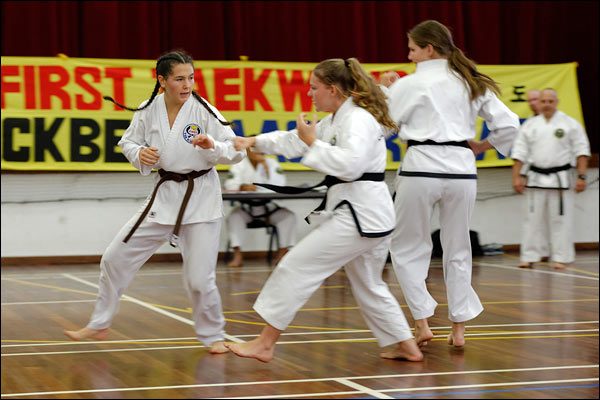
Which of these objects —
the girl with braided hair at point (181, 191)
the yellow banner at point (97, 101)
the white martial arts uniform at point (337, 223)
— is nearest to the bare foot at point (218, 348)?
the girl with braided hair at point (181, 191)

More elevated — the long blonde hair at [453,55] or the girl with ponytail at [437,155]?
the long blonde hair at [453,55]

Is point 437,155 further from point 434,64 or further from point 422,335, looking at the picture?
point 422,335

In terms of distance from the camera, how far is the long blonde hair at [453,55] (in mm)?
4844

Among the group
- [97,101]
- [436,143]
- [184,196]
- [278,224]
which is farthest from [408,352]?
[97,101]

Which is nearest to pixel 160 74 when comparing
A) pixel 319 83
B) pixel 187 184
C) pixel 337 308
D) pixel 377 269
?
pixel 187 184

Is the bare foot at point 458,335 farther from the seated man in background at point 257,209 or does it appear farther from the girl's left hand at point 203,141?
the seated man in background at point 257,209

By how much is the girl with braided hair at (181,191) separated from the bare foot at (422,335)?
0.91m

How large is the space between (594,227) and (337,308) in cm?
642

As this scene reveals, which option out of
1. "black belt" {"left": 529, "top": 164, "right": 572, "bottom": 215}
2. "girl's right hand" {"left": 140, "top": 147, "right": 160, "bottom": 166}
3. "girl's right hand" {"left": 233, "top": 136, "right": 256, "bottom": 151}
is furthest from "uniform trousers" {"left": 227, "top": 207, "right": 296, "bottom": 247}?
"girl's right hand" {"left": 233, "top": 136, "right": 256, "bottom": 151}

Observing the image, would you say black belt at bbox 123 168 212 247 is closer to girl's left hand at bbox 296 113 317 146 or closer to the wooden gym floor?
the wooden gym floor

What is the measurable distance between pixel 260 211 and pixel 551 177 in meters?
2.90

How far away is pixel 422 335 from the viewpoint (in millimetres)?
4879

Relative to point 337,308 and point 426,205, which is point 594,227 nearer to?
point 337,308

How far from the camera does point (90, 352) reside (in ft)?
16.2
